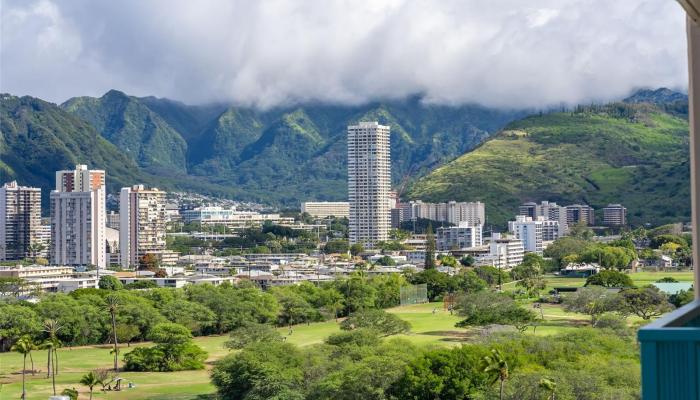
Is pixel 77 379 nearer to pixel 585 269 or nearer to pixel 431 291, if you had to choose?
pixel 431 291

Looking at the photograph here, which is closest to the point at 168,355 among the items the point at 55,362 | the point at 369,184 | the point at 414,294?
the point at 55,362

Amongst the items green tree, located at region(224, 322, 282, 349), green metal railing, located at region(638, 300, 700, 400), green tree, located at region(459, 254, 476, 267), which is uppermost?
green metal railing, located at region(638, 300, 700, 400)

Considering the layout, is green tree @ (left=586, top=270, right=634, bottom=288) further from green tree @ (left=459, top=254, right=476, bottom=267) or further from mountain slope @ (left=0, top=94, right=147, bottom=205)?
mountain slope @ (left=0, top=94, right=147, bottom=205)

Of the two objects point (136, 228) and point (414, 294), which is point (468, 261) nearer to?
point (414, 294)

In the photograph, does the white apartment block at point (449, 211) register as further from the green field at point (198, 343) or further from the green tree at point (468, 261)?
the green field at point (198, 343)

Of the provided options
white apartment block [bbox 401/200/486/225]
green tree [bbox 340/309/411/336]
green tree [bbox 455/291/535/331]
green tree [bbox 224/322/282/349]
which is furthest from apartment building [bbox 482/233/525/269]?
green tree [bbox 224/322/282/349]

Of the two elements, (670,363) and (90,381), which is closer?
(670,363)
